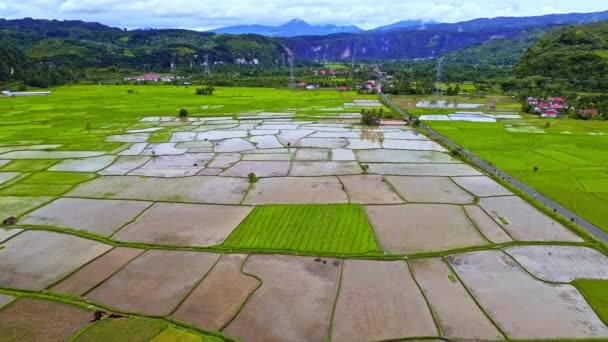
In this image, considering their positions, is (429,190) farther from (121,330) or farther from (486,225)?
(121,330)

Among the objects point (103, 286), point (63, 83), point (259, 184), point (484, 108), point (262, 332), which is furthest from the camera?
point (63, 83)

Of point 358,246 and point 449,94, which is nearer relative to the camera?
point 358,246

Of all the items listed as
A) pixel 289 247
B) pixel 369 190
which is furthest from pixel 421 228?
pixel 289 247

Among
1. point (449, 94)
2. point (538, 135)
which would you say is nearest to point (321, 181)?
point (538, 135)

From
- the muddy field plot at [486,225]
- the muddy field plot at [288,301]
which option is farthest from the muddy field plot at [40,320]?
the muddy field plot at [486,225]

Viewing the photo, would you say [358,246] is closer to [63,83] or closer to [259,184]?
[259,184]

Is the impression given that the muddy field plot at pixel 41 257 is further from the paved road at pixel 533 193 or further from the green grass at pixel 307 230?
the paved road at pixel 533 193
